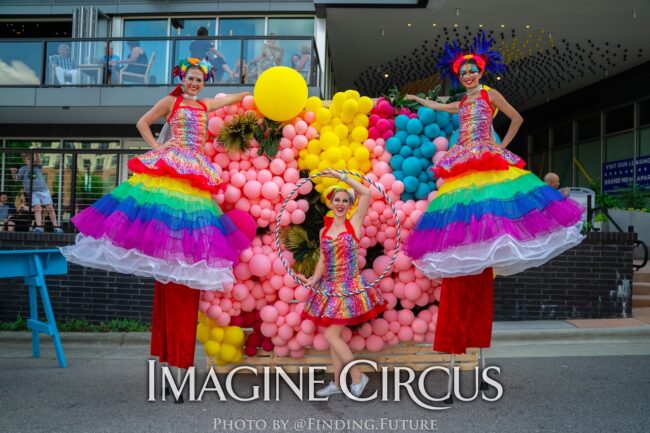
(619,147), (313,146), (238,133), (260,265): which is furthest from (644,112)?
(260,265)

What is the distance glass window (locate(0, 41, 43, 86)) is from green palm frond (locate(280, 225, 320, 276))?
1123 cm

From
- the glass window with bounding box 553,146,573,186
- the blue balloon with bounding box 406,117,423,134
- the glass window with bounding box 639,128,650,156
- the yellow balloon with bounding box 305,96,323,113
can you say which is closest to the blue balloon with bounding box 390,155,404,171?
the blue balloon with bounding box 406,117,423,134

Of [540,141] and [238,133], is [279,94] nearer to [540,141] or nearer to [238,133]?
[238,133]

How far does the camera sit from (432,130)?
5.08 m

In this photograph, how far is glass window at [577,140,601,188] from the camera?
63.1ft

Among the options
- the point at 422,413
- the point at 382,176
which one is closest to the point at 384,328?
the point at 422,413

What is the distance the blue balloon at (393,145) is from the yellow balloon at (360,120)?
27 centimetres

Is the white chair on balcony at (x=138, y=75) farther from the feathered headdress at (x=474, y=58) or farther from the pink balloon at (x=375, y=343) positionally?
the pink balloon at (x=375, y=343)

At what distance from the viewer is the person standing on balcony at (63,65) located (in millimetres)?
13625

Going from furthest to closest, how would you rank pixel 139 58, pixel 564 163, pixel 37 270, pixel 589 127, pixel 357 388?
1. pixel 564 163
2. pixel 589 127
3. pixel 139 58
4. pixel 37 270
5. pixel 357 388

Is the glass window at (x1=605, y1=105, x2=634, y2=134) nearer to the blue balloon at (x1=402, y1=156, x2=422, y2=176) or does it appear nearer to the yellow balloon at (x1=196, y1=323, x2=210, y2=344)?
the blue balloon at (x1=402, y1=156, x2=422, y2=176)

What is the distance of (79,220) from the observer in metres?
4.44

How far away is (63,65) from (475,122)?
1201 centimetres

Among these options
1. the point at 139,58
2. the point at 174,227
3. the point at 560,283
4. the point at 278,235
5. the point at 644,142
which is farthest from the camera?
the point at 644,142
